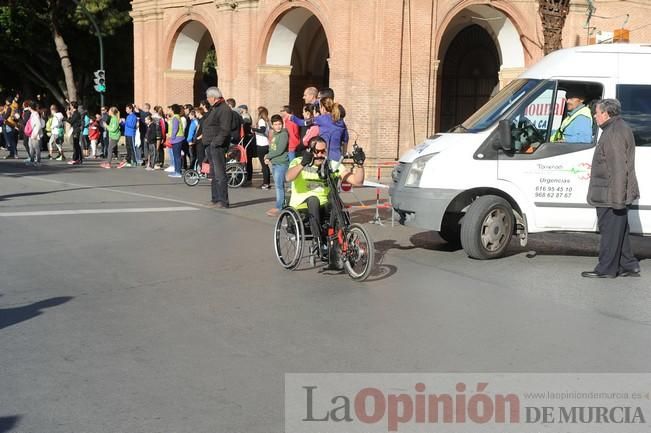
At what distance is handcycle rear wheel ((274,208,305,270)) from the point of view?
9000mm

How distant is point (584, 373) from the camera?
18.9 ft

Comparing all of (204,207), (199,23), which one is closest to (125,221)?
(204,207)

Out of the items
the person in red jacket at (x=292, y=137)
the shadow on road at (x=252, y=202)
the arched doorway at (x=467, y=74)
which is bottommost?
the shadow on road at (x=252, y=202)

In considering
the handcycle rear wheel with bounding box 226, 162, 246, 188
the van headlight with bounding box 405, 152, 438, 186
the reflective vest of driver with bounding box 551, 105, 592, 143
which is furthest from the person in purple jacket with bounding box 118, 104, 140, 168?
the reflective vest of driver with bounding box 551, 105, 592, 143

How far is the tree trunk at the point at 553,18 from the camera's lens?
56.1 ft

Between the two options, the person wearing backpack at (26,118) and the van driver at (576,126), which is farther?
the person wearing backpack at (26,118)

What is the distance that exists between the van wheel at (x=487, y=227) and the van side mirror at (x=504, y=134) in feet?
2.07

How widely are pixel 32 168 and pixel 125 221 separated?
11.3 meters

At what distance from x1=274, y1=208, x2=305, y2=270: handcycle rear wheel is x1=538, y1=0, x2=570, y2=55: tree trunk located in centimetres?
984

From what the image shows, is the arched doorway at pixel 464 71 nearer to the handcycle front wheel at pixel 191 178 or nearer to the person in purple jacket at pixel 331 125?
the handcycle front wheel at pixel 191 178

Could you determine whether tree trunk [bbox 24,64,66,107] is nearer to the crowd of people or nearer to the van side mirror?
the crowd of people

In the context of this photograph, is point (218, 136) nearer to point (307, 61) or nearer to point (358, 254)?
point (358, 254)

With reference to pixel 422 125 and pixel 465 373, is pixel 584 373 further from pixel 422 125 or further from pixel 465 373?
pixel 422 125

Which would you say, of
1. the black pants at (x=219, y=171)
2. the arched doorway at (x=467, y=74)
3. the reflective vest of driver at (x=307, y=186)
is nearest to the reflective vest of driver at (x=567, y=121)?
the reflective vest of driver at (x=307, y=186)
